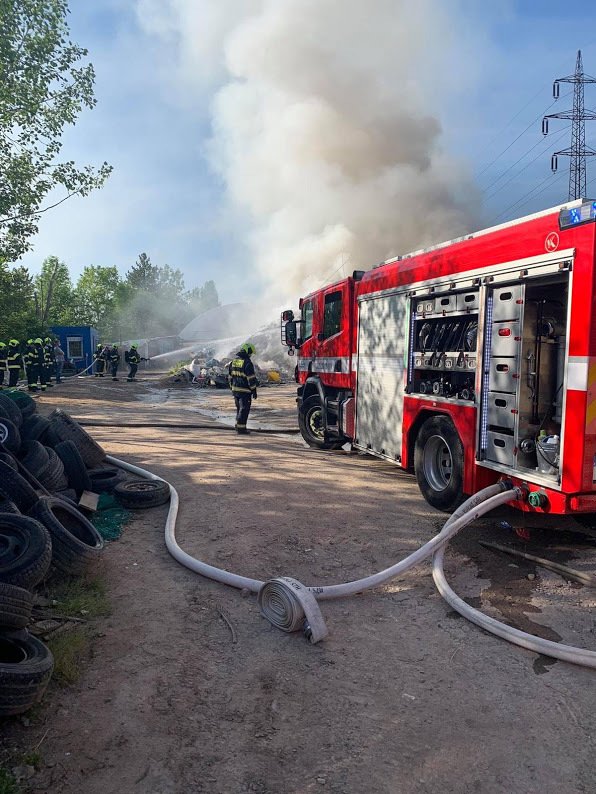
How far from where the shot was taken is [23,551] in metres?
3.62

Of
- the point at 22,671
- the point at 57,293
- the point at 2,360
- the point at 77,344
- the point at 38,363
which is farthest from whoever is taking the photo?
the point at 57,293

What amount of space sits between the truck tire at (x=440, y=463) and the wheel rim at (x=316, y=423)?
360 cm

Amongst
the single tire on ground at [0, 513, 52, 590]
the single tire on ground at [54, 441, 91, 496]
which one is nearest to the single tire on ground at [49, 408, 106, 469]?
the single tire on ground at [54, 441, 91, 496]

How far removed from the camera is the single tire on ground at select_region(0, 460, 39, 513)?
4.60 m

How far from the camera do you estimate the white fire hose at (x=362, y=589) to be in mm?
3344

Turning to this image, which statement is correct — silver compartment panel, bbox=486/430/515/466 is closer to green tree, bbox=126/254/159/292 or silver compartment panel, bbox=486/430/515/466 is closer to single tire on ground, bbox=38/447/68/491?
single tire on ground, bbox=38/447/68/491

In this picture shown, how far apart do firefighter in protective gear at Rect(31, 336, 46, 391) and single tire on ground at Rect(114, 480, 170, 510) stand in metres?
16.1

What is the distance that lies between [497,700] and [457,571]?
5.57ft

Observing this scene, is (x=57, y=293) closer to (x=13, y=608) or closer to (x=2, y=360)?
(x=2, y=360)

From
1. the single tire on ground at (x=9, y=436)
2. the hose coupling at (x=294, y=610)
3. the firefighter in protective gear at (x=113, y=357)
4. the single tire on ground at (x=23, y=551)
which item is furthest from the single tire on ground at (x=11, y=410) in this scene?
the firefighter in protective gear at (x=113, y=357)

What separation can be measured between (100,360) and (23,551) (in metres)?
27.5

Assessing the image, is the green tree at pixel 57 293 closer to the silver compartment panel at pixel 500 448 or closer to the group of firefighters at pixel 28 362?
the group of firefighters at pixel 28 362

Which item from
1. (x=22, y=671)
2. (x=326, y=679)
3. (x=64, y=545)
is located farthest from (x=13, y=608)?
(x=326, y=679)

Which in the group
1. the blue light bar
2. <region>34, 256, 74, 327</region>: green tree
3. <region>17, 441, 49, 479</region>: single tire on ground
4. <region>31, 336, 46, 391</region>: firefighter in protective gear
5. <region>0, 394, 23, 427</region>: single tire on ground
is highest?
<region>34, 256, 74, 327</region>: green tree
